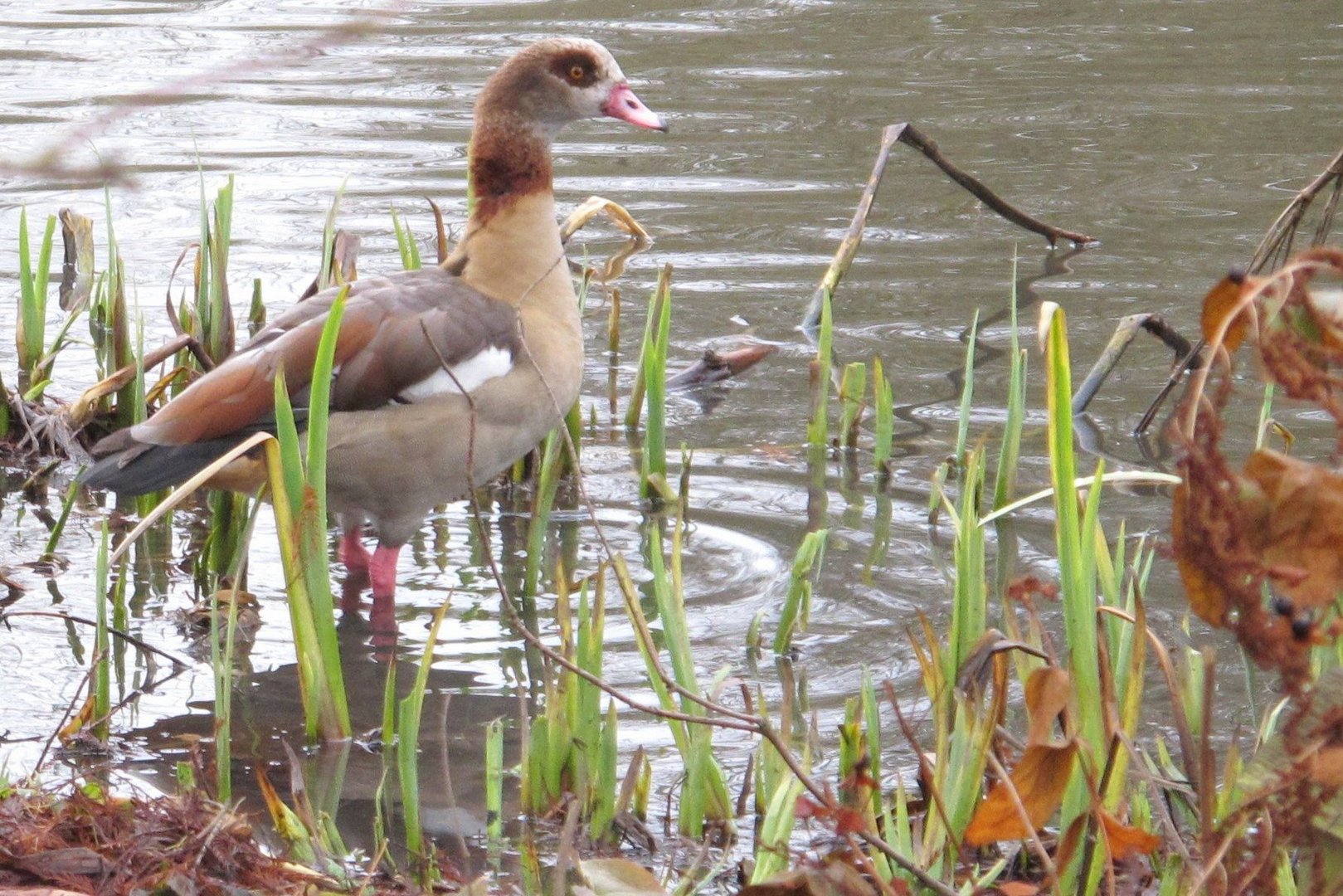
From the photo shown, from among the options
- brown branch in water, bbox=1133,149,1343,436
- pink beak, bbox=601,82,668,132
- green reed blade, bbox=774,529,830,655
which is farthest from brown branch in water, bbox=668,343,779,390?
green reed blade, bbox=774,529,830,655

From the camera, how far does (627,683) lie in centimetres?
398

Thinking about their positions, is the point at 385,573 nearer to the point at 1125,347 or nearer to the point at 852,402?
the point at 852,402

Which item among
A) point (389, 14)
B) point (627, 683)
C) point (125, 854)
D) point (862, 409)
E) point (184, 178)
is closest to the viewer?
point (389, 14)

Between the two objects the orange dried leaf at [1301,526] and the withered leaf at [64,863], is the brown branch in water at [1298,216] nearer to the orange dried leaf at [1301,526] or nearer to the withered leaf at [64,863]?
the orange dried leaf at [1301,526]

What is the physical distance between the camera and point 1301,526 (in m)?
1.60

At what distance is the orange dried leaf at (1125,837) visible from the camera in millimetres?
2465

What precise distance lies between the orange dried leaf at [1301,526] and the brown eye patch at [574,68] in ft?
11.4

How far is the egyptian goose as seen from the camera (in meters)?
4.12

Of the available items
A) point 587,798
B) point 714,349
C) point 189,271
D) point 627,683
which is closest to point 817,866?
point 587,798

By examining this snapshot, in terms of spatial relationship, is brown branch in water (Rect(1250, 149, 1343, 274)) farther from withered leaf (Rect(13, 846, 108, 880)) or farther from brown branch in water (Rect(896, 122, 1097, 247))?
brown branch in water (Rect(896, 122, 1097, 247))

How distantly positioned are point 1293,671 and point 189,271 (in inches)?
264

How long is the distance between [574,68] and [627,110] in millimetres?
223

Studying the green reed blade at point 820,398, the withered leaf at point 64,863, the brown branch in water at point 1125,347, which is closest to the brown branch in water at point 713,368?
the green reed blade at point 820,398

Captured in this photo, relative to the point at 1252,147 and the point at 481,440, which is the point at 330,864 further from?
the point at 1252,147
